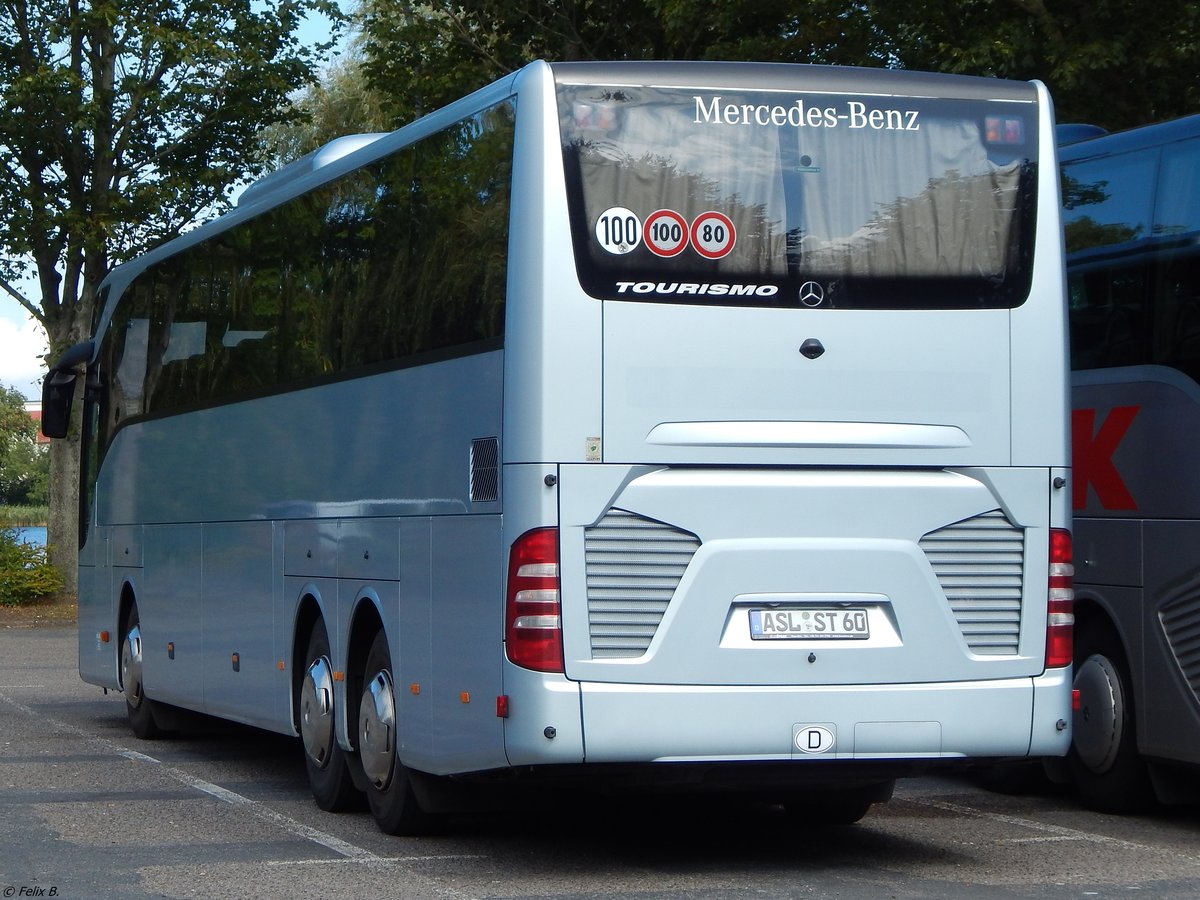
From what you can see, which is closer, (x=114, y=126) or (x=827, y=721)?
(x=827, y=721)

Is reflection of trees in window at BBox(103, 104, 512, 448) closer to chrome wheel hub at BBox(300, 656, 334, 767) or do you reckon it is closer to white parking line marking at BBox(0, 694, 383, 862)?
chrome wheel hub at BBox(300, 656, 334, 767)

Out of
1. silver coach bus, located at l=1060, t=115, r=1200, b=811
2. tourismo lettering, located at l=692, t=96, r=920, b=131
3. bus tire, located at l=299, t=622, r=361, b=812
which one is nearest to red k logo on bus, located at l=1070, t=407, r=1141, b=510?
silver coach bus, located at l=1060, t=115, r=1200, b=811

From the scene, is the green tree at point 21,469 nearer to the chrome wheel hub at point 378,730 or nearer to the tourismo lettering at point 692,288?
the chrome wheel hub at point 378,730

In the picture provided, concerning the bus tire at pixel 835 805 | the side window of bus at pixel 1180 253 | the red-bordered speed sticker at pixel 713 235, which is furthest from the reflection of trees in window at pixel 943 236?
the bus tire at pixel 835 805

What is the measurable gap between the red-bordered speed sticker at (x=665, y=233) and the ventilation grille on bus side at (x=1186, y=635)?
365cm

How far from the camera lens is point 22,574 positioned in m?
32.2

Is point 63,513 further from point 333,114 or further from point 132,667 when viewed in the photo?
point 132,667

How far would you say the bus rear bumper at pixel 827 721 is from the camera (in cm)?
809

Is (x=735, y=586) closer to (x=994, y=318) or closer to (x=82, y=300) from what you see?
(x=994, y=318)

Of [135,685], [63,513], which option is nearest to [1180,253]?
[135,685]

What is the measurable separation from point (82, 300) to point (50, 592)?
4.85 metres

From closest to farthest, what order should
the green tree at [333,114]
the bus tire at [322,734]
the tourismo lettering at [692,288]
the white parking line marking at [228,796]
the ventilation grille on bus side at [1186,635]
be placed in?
the tourismo lettering at [692,288], the white parking line marking at [228,796], the ventilation grille on bus side at [1186,635], the bus tire at [322,734], the green tree at [333,114]

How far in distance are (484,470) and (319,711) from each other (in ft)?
9.85

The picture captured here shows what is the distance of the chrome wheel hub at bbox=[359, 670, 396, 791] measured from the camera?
9883mm
